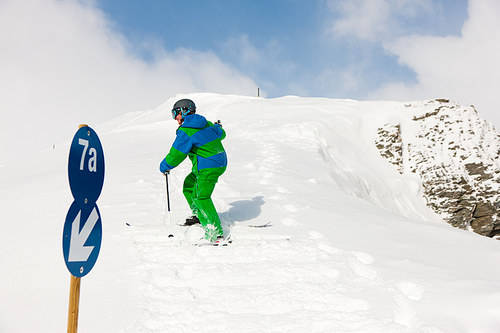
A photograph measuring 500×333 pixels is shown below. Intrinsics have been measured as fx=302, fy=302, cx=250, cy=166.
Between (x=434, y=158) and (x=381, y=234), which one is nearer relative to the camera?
(x=381, y=234)

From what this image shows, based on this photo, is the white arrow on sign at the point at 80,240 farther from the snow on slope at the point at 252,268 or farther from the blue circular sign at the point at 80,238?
the snow on slope at the point at 252,268

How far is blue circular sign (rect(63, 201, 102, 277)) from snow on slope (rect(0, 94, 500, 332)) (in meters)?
0.97

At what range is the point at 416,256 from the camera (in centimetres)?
385

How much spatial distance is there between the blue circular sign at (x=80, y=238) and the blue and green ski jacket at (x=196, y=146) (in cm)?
223

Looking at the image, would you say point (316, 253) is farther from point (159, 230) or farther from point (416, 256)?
point (159, 230)

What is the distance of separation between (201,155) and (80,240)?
101 inches

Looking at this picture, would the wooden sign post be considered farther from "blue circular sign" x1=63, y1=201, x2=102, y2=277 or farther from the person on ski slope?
the person on ski slope

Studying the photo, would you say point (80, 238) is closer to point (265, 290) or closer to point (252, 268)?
point (265, 290)

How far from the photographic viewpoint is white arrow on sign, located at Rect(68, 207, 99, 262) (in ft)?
5.65

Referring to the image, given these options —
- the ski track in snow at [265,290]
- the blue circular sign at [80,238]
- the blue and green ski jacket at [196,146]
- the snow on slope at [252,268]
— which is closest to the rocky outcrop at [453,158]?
the snow on slope at [252,268]

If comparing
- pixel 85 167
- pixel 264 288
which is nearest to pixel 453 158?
pixel 264 288

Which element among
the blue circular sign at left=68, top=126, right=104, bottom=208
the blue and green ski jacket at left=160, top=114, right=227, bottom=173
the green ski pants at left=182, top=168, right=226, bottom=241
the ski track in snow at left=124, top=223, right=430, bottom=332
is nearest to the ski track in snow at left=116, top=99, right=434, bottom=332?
the ski track in snow at left=124, top=223, right=430, bottom=332

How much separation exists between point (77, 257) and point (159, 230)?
2.78m

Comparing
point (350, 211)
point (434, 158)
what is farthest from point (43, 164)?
point (434, 158)
